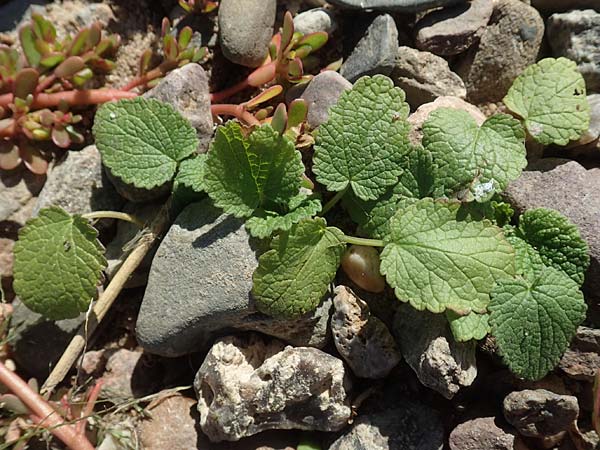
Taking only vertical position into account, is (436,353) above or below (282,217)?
below

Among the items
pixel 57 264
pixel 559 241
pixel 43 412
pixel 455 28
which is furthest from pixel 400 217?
pixel 43 412

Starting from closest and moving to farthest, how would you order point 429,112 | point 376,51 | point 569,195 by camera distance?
1. point 569,195
2. point 429,112
3. point 376,51

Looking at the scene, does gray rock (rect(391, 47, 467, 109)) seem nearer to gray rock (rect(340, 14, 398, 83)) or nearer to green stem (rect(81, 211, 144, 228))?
gray rock (rect(340, 14, 398, 83))

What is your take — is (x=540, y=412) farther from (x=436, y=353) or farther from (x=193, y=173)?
(x=193, y=173)

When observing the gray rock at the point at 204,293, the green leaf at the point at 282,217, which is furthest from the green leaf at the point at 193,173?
the green leaf at the point at 282,217

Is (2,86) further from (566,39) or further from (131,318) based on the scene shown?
(566,39)

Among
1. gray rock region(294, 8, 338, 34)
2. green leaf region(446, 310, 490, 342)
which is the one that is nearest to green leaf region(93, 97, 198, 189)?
gray rock region(294, 8, 338, 34)

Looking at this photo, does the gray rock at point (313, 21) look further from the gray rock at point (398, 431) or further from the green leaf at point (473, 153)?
the gray rock at point (398, 431)
